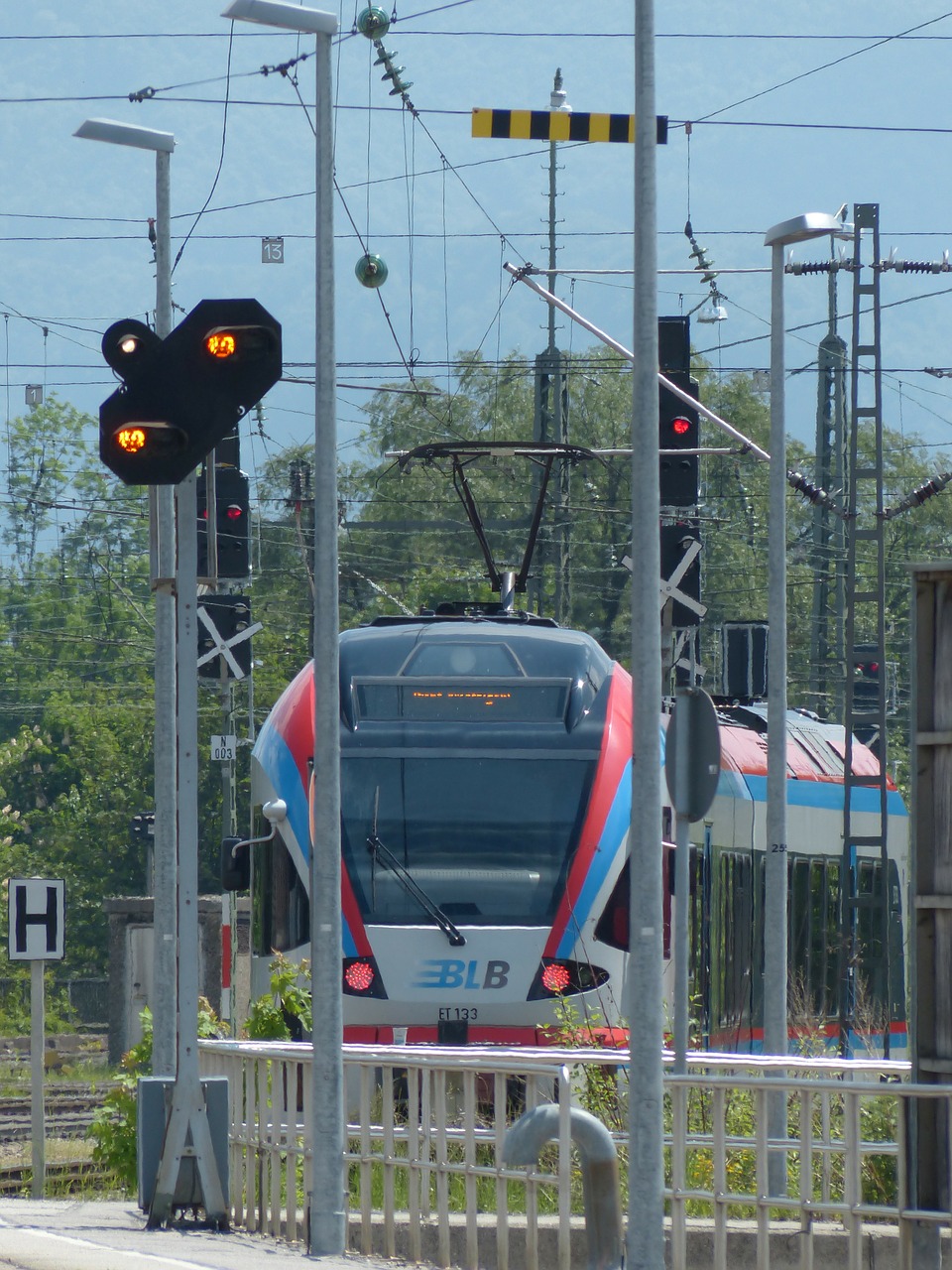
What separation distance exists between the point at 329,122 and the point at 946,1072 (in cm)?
546

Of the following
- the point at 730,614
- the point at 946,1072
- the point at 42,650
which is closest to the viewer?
the point at 946,1072

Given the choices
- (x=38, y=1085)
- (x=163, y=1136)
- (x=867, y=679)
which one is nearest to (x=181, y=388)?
(x=163, y=1136)

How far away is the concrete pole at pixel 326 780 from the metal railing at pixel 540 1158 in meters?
0.32

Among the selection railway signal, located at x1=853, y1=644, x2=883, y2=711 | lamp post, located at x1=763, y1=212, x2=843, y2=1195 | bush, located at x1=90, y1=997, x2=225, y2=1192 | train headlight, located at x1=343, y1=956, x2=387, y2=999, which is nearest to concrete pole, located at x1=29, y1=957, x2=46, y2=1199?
bush, located at x1=90, y1=997, x2=225, y2=1192

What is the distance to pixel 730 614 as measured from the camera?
230ft

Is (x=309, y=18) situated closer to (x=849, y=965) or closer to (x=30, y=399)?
(x=849, y=965)

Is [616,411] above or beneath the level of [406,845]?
above

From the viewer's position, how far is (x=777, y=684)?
15.8 meters

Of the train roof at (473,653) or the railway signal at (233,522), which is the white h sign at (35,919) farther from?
the railway signal at (233,522)

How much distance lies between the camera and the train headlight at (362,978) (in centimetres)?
1573

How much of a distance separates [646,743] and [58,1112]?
1957cm

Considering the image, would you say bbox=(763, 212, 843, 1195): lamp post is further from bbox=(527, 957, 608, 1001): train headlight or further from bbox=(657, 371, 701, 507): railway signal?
bbox=(657, 371, 701, 507): railway signal

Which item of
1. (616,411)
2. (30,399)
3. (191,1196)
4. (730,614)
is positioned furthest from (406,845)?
(730,614)

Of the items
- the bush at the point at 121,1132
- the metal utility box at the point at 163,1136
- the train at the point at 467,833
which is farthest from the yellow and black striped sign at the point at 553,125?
the metal utility box at the point at 163,1136
